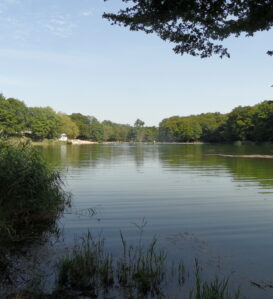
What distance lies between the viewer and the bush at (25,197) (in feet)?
27.8

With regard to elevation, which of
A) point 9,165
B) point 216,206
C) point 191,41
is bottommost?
point 216,206

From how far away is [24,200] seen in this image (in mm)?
9477

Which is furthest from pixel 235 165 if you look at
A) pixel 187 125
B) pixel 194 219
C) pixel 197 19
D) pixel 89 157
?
pixel 187 125

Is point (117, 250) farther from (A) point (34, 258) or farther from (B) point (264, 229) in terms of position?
(B) point (264, 229)

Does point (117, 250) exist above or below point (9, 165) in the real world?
below

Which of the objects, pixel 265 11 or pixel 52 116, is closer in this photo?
pixel 265 11

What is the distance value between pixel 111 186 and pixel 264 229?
35.9ft

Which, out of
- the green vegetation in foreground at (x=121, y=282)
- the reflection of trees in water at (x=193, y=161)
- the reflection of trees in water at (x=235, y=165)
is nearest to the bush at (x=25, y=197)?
the green vegetation in foreground at (x=121, y=282)

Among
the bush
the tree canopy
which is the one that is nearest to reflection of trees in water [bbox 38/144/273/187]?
the bush

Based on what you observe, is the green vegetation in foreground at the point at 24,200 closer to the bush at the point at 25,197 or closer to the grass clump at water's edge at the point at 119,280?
the bush at the point at 25,197

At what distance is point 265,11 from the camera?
7492 millimetres

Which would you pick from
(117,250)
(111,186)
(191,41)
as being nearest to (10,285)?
(117,250)

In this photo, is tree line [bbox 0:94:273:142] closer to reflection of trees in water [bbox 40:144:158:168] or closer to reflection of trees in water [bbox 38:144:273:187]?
reflection of trees in water [bbox 40:144:158:168]

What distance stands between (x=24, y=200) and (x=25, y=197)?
0.13 metres
